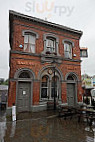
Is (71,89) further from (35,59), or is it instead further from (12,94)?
(12,94)

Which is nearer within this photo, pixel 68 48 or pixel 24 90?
pixel 24 90

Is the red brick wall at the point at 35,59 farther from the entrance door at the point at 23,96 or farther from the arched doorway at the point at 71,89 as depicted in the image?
the entrance door at the point at 23,96

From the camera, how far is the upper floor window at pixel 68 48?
1333 cm

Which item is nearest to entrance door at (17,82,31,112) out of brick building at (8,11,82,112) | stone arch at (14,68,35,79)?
brick building at (8,11,82,112)

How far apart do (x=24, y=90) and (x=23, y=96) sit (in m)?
0.56

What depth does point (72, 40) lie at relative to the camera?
1369cm

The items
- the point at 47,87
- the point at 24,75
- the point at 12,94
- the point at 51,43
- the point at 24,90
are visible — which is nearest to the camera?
the point at 12,94

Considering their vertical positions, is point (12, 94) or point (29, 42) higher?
point (29, 42)

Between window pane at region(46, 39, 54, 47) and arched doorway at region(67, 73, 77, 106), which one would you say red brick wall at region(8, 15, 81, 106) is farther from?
window pane at region(46, 39, 54, 47)

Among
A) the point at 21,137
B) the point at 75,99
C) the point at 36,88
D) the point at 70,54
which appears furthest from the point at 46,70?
the point at 21,137

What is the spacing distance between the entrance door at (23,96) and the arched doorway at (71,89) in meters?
4.70

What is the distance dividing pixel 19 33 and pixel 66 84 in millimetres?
7181

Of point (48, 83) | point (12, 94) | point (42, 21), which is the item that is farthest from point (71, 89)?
point (42, 21)

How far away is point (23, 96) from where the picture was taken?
34.2ft
